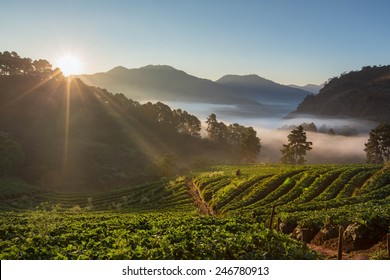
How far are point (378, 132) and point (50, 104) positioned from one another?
463ft

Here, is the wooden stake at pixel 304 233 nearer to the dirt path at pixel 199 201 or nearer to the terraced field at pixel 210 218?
the terraced field at pixel 210 218

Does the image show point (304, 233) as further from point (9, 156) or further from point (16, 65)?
point (16, 65)

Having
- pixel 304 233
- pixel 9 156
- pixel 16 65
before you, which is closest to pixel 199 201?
pixel 304 233

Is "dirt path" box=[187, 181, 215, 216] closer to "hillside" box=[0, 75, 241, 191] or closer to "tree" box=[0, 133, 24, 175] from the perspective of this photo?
"hillside" box=[0, 75, 241, 191]

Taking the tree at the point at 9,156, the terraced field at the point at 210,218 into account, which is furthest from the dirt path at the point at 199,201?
the tree at the point at 9,156

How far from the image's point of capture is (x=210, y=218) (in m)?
36.9

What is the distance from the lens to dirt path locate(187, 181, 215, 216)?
57.0 metres

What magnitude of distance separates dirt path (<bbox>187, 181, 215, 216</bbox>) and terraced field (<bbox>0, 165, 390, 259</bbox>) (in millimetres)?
199

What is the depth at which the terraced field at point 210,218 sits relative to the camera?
20844 millimetres

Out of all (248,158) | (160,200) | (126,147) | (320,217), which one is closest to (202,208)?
(160,200)

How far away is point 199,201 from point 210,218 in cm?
2936

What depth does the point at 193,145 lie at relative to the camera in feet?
643
